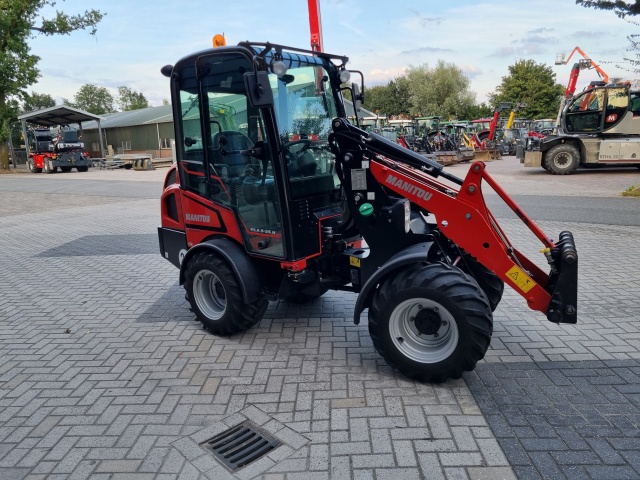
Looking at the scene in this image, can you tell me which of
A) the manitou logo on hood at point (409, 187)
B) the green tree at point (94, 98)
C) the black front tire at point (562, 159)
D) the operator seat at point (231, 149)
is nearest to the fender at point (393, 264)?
the manitou logo on hood at point (409, 187)

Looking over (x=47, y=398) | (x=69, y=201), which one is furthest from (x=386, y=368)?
(x=69, y=201)

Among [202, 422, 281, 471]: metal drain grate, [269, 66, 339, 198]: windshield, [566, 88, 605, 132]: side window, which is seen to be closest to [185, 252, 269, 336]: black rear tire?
[269, 66, 339, 198]: windshield

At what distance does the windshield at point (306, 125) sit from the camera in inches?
170

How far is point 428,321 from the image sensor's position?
12.6 ft

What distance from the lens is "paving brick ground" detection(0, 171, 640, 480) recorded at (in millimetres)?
3004

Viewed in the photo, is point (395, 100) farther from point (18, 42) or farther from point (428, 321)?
point (428, 321)

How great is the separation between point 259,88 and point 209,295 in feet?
7.25

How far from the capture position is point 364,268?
14.2ft

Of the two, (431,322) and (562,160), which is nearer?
(431,322)

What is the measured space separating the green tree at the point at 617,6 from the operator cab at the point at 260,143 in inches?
416

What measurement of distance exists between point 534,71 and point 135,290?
57.3 meters

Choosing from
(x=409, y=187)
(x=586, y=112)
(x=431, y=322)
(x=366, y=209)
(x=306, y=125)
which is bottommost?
(x=431, y=322)

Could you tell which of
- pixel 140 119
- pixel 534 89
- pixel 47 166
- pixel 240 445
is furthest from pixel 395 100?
pixel 240 445

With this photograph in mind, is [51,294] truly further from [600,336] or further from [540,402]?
[600,336]
